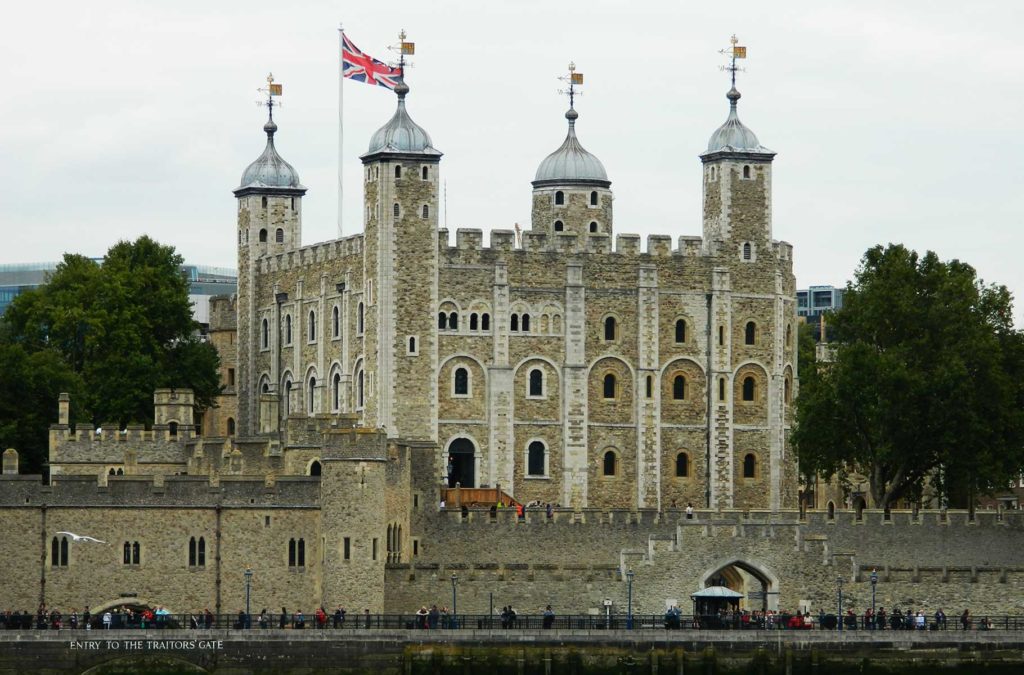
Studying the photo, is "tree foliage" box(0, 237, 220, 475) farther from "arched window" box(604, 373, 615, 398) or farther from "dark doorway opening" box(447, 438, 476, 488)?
"arched window" box(604, 373, 615, 398)

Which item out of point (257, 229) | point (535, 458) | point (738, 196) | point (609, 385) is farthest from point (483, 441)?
point (257, 229)

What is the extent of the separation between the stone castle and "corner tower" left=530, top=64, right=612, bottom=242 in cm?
11

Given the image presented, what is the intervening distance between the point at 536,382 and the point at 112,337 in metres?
16.6

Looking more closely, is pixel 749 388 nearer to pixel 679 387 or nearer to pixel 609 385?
pixel 679 387

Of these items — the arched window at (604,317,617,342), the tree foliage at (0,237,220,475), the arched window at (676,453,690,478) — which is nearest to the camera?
the tree foliage at (0,237,220,475)

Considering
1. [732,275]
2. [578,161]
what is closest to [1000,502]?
[732,275]

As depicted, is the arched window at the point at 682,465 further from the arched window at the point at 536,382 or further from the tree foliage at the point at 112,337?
the tree foliage at the point at 112,337

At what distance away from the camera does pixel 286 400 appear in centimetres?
12400

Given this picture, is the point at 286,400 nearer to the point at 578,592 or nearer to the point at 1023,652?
the point at 578,592

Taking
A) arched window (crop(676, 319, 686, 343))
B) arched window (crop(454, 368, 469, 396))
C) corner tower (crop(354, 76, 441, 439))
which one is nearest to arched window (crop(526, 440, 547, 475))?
arched window (crop(454, 368, 469, 396))

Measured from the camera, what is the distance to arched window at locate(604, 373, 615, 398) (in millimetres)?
118062

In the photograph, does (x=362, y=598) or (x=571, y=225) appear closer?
(x=362, y=598)

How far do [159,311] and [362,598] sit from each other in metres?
32.0

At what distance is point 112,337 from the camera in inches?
4688
